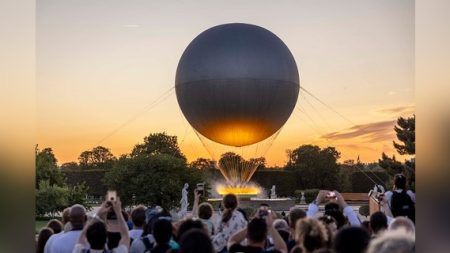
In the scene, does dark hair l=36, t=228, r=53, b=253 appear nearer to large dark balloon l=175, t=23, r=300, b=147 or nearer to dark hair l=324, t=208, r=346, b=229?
dark hair l=324, t=208, r=346, b=229

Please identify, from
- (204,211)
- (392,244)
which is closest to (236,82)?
(204,211)

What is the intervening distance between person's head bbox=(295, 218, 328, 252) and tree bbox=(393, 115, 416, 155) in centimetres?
4471

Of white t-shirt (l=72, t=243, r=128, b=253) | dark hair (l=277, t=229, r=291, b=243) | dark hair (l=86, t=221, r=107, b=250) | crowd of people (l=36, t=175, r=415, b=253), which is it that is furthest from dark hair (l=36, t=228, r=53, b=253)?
dark hair (l=277, t=229, r=291, b=243)

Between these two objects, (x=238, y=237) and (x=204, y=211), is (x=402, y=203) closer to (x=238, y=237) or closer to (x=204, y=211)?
(x=204, y=211)

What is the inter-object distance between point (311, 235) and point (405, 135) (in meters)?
45.9

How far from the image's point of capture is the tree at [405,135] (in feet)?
159

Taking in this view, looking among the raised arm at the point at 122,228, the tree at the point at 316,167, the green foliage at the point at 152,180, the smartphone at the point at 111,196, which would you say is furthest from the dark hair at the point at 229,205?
the tree at the point at 316,167

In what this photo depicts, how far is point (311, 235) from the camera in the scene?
5.36m

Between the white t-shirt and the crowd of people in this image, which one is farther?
the white t-shirt

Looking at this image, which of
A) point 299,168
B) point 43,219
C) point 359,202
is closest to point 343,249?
point 43,219

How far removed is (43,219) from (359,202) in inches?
1257

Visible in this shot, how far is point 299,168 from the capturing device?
6819cm

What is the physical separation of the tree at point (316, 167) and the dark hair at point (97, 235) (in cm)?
6125

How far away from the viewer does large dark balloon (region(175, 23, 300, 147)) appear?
28.5 metres
